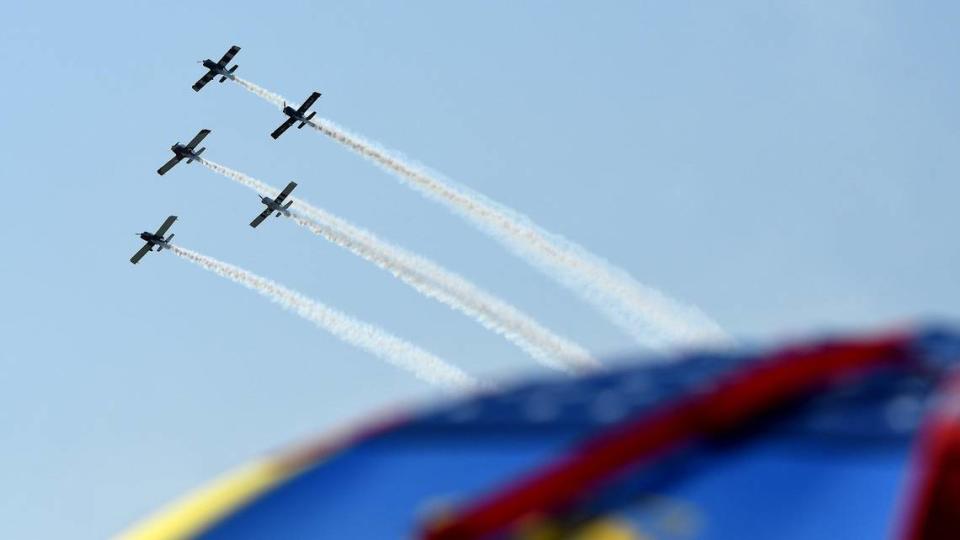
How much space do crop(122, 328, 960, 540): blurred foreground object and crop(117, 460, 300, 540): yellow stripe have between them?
1.37 m

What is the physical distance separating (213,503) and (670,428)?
510cm

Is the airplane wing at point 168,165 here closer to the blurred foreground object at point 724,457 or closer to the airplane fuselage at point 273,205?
the airplane fuselage at point 273,205

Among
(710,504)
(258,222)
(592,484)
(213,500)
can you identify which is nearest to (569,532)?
(592,484)

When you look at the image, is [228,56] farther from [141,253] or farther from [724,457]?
[724,457]

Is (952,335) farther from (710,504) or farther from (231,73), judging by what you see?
(231,73)

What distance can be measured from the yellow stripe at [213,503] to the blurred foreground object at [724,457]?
53.9 inches

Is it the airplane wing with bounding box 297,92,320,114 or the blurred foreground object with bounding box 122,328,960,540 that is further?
the airplane wing with bounding box 297,92,320,114

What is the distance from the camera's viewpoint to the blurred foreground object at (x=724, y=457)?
36.2ft

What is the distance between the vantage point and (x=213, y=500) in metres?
14.8

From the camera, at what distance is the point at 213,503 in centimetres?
1472

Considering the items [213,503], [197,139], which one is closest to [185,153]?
[197,139]

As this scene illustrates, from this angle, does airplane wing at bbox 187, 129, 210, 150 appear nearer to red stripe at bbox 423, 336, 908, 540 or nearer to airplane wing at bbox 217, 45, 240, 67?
airplane wing at bbox 217, 45, 240, 67

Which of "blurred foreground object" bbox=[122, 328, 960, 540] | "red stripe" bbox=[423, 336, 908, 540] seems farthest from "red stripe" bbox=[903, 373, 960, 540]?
"red stripe" bbox=[423, 336, 908, 540]

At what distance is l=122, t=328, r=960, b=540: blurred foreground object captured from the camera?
11039mm
